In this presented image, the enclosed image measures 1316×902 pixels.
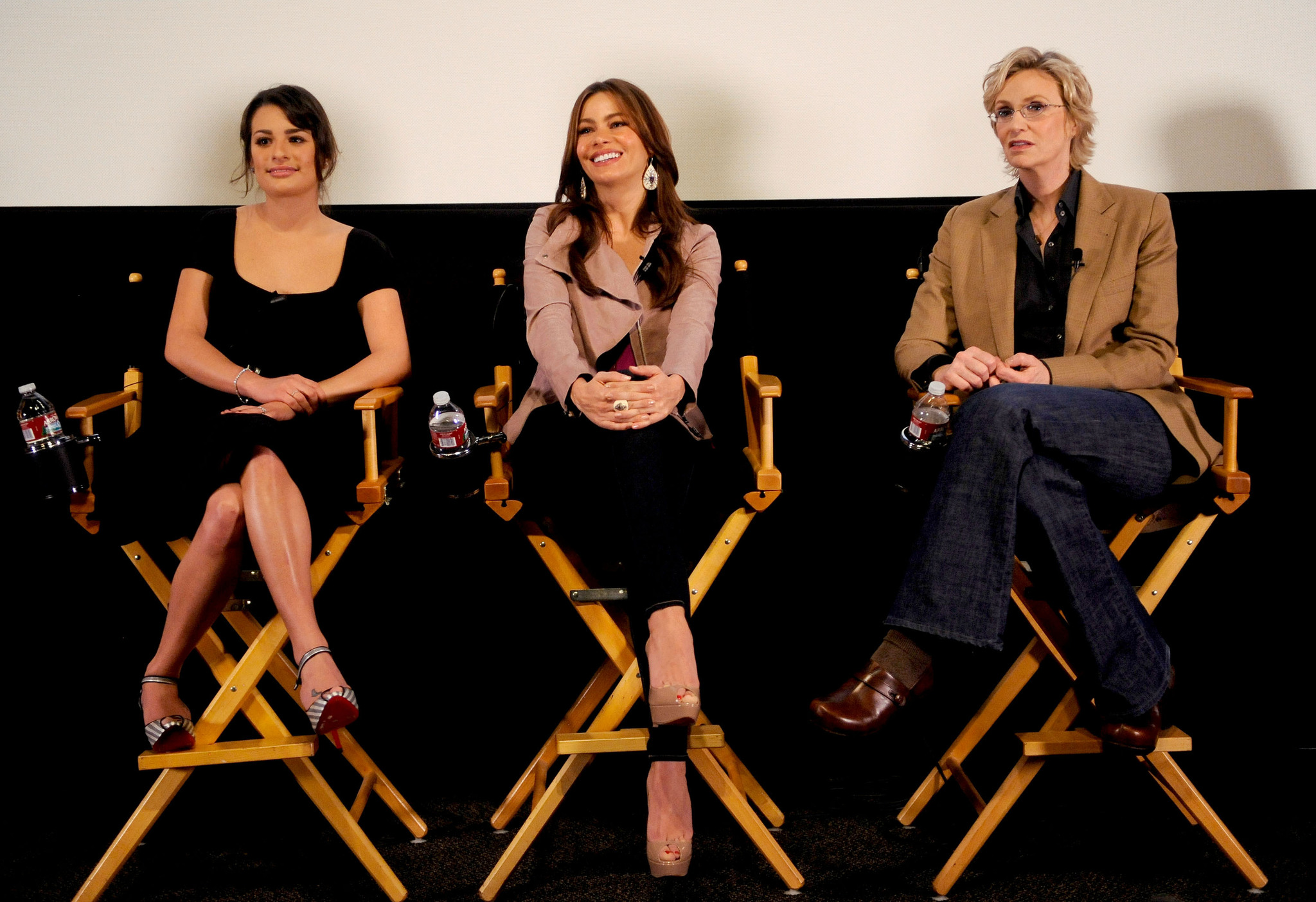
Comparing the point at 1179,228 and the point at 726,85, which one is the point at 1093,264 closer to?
the point at 1179,228

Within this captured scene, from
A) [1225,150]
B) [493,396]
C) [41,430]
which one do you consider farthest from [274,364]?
[1225,150]

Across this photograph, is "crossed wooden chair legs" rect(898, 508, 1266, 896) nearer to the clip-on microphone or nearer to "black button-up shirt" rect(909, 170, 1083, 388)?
"black button-up shirt" rect(909, 170, 1083, 388)

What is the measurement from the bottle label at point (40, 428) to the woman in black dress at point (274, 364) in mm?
329

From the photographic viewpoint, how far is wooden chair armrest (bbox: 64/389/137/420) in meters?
2.20

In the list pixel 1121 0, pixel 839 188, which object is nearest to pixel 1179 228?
pixel 1121 0

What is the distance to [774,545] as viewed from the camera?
2.98 metres

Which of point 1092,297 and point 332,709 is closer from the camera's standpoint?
point 332,709

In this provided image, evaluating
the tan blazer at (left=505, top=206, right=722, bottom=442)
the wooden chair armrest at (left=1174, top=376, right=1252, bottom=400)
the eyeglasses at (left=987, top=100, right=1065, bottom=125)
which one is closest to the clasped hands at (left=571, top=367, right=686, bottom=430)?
the tan blazer at (left=505, top=206, right=722, bottom=442)

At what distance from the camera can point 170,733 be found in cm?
206

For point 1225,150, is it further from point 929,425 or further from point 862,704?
point 862,704

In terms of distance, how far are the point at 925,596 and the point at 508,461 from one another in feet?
3.06

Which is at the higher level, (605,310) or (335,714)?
(605,310)

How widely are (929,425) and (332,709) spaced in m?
1.36

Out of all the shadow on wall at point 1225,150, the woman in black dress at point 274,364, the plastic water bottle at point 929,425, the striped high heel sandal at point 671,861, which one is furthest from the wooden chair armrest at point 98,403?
the shadow on wall at point 1225,150
